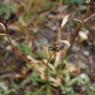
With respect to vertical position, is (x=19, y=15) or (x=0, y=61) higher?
(x=19, y=15)

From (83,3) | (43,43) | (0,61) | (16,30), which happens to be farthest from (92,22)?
(0,61)

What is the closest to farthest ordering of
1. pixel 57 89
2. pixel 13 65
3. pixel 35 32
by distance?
pixel 57 89
pixel 13 65
pixel 35 32

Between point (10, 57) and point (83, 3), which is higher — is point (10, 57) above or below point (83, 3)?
below

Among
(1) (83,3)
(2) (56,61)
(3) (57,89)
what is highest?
(1) (83,3)

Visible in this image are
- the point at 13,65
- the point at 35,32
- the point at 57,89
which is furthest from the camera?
the point at 35,32

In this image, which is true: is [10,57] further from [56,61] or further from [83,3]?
[83,3]

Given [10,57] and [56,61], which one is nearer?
[56,61]

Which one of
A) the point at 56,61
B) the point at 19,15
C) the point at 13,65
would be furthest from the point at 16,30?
the point at 56,61

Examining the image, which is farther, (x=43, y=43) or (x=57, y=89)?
(x=43, y=43)

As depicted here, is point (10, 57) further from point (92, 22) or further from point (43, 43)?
point (92, 22)
